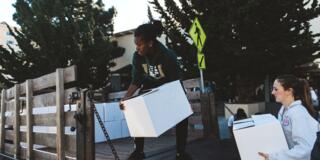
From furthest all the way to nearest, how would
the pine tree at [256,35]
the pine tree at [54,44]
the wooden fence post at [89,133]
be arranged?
the pine tree at [54,44] < the pine tree at [256,35] < the wooden fence post at [89,133]

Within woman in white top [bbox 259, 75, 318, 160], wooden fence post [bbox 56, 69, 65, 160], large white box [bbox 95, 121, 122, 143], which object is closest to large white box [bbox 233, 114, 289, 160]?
woman in white top [bbox 259, 75, 318, 160]

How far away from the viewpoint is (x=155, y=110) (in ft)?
10.9

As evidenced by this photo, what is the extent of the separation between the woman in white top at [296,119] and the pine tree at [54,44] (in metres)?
13.3

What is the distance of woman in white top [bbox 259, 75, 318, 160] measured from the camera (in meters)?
2.55

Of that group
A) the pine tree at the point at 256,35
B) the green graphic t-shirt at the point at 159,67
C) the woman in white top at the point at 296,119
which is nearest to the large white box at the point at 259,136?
the woman in white top at the point at 296,119

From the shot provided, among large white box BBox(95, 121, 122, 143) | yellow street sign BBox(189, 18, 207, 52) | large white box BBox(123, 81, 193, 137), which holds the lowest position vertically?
large white box BBox(95, 121, 122, 143)

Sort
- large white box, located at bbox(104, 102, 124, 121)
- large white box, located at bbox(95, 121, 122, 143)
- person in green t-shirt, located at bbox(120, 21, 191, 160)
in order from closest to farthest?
person in green t-shirt, located at bbox(120, 21, 191, 160)
large white box, located at bbox(95, 121, 122, 143)
large white box, located at bbox(104, 102, 124, 121)

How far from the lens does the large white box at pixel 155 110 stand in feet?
10.7

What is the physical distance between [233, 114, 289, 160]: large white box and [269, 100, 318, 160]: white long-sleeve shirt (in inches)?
2.6

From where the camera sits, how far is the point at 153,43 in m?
4.13

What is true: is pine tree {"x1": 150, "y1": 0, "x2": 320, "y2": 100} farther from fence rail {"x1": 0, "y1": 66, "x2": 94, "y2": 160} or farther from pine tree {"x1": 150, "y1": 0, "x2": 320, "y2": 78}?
fence rail {"x1": 0, "y1": 66, "x2": 94, "y2": 160}

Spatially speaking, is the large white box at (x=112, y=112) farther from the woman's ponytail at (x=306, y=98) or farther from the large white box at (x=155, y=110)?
the woman's ponytail at (x=306, y=98)

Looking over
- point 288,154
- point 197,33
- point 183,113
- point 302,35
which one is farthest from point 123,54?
point 288,154

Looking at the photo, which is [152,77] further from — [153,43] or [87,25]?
[87,25]
